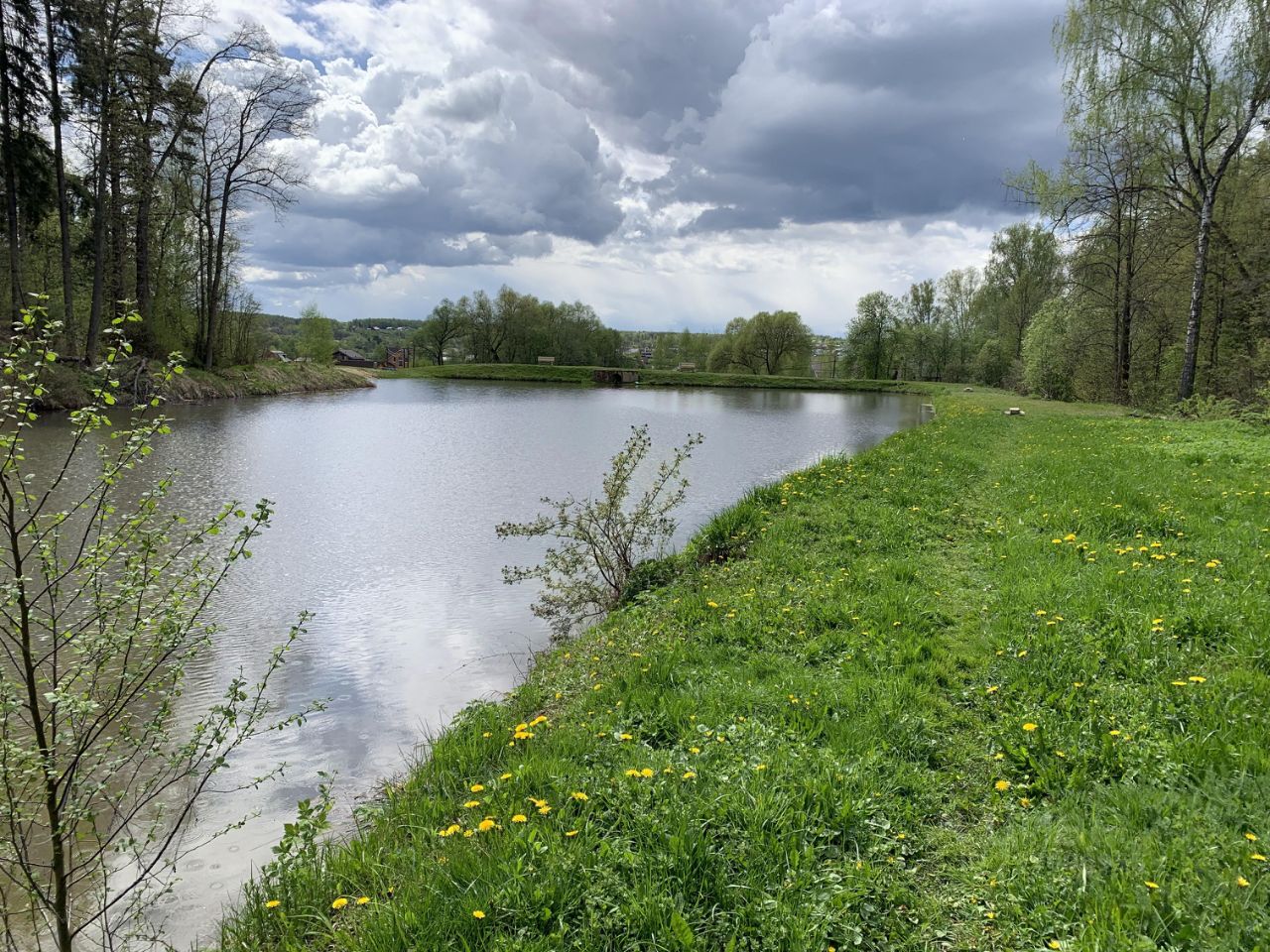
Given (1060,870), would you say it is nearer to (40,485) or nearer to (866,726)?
(866,726)

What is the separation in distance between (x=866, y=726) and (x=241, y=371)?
46.4 m

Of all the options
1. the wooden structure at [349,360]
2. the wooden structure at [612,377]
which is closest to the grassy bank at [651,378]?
the wooden structure at [612,377]

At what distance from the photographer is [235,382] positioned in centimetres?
4034

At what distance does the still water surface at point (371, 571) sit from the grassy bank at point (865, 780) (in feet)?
2.67

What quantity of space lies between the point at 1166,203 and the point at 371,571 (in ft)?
99.7

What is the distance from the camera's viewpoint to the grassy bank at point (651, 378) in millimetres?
82625

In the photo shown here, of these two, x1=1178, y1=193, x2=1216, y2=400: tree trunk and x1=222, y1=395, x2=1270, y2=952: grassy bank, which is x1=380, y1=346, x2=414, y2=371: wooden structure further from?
Answer: x1=222, y1=395, x2=1270, y2=952: grassy bank

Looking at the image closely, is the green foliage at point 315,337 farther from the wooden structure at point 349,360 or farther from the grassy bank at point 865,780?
the grassy bank at point 865,780

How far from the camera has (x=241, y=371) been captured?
138 ft

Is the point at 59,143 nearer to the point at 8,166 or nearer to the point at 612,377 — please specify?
the point at 8,166

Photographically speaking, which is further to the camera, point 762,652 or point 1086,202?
point 1086,202

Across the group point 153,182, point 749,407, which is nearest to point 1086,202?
point 749,407

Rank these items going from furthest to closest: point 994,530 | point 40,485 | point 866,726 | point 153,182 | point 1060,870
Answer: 1. point 153,182
2. point 40,485
3. point 994,530
4. point 866,726
5. point 1060,870

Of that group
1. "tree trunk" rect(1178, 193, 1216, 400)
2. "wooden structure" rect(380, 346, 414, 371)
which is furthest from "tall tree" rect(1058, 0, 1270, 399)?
"wooden structure" rect(380, 346, 414, 371)
